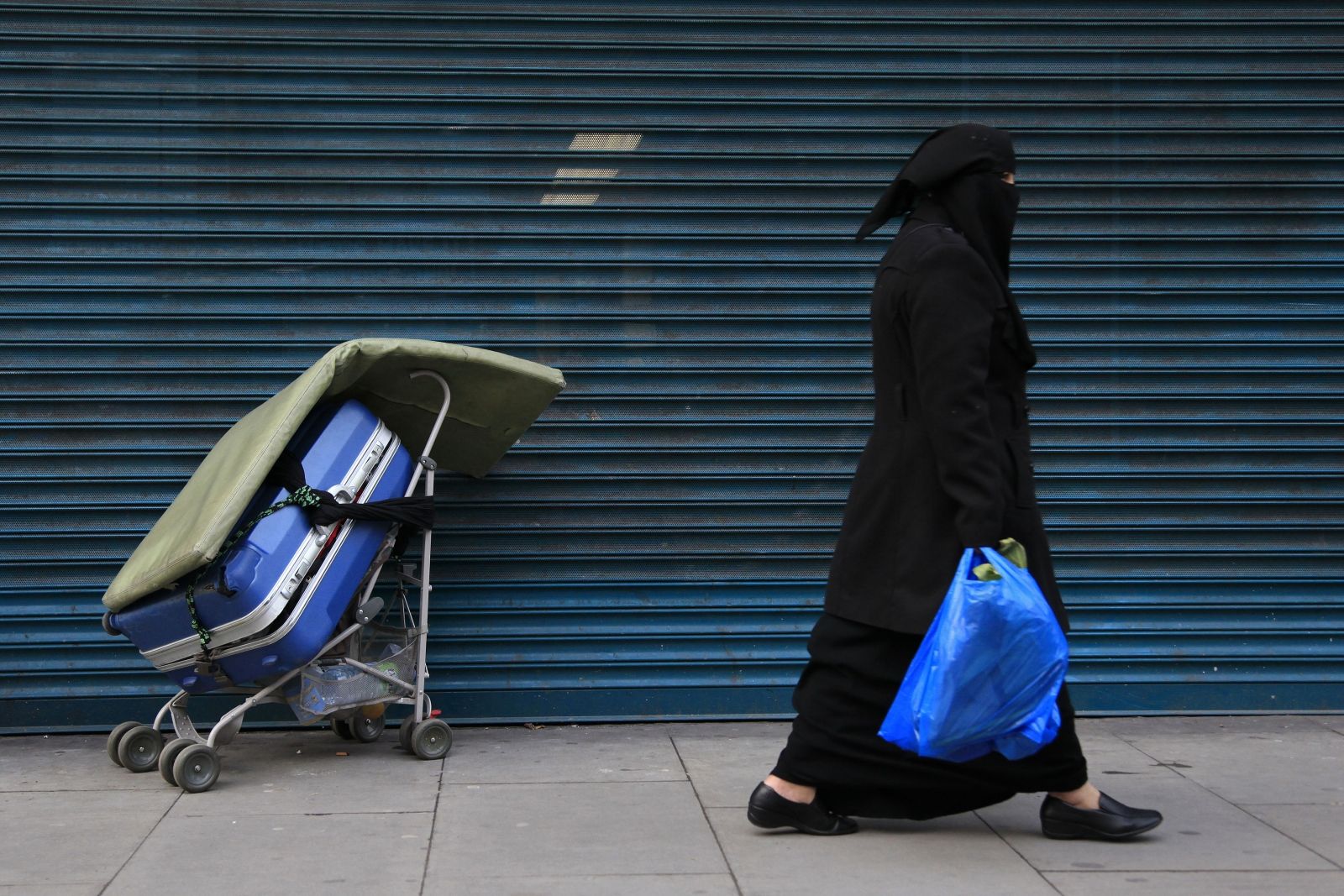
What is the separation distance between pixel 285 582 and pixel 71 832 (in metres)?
0.99

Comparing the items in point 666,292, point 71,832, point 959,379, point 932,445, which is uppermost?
point 666,292

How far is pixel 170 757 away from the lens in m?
5.06

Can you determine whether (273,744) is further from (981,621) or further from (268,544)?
(981,621)

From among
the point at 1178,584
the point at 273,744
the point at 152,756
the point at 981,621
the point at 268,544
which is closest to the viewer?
the point at 981,621

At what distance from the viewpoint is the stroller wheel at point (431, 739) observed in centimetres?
537

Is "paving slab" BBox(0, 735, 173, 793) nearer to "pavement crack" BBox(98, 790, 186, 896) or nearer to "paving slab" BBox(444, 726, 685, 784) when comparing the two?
"pavement crack" BBox(98, 790, 186, 896)

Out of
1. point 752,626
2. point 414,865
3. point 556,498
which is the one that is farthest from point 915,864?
point 556,498

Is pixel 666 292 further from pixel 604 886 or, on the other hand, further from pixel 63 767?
pixel 63 767

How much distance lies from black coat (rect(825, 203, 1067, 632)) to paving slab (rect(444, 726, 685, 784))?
1.37 m

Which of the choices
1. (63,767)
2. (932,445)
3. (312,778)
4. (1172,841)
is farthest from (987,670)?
(63,767)

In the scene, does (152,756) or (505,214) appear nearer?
(152,756)

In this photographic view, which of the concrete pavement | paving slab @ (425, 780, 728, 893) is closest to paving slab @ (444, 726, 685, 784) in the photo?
the concrete pavement

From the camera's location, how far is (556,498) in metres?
6.04

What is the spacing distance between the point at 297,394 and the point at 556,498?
57.4 inches
